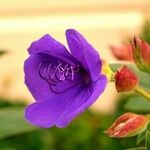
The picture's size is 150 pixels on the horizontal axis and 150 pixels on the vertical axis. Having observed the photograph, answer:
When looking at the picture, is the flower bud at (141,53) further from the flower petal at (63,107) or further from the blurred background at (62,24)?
the blurred background at (62,24)

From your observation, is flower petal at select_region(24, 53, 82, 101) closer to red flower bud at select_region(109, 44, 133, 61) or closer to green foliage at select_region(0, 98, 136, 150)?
red flower bud at select_region(109, 44, 133, 61)

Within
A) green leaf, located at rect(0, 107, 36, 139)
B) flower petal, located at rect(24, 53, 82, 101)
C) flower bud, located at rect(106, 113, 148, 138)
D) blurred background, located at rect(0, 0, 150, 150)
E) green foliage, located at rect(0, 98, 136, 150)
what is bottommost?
blurred background, located at rect(0, 0, 150, 150)

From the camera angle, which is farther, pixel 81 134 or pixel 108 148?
pixel 81 134

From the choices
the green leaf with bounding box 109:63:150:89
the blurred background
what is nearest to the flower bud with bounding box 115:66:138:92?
the green leaf with bounding box 109:63:150:89

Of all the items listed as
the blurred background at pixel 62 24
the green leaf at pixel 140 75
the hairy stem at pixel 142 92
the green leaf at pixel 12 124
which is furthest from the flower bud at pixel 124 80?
the blurred background at pixel 62 24

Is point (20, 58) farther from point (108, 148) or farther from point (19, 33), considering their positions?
point (108, 148)

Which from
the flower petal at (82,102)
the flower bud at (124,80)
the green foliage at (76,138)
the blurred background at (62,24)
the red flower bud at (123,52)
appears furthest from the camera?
the blurred background at (62,24)

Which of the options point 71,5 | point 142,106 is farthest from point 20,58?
point 142,106
